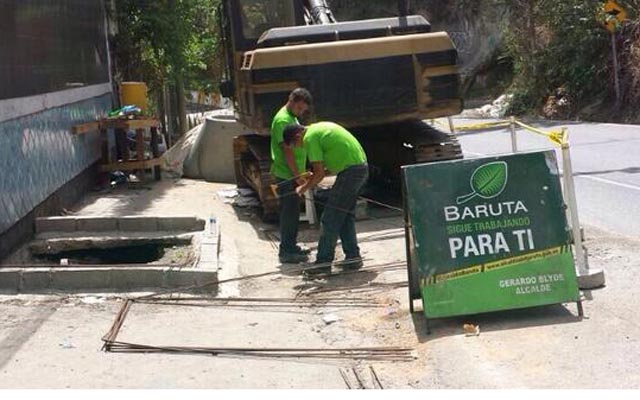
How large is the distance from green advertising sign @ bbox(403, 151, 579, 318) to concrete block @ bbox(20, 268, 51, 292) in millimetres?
3185

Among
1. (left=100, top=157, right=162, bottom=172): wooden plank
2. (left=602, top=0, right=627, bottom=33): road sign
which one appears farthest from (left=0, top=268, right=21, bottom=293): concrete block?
(left=602, top=0, right=627, bottom=33): road sign

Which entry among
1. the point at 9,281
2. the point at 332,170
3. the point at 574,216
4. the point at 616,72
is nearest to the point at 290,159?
the point at 332,170

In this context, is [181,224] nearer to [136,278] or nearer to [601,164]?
[136,278]

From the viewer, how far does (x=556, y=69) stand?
3148 cm

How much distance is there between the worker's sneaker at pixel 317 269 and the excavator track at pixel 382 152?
2.81 m

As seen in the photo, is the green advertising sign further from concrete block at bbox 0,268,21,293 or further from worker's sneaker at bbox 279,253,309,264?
concrete block at bbox 0,268,21,293

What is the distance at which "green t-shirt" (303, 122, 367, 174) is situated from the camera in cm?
858

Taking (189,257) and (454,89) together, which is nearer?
(189,257)

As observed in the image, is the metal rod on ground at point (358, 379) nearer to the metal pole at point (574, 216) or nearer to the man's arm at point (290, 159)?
the metal pole at point (574, 216)

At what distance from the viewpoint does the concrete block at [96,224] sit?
10034 mm

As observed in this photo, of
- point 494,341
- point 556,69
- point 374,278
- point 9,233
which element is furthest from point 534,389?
point 556,69

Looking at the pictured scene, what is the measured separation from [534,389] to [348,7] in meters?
43.4

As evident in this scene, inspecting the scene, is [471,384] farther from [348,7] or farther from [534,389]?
[348,7]

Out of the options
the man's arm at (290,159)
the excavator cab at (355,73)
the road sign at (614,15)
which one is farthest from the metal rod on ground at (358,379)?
the road sign at (614,15)
